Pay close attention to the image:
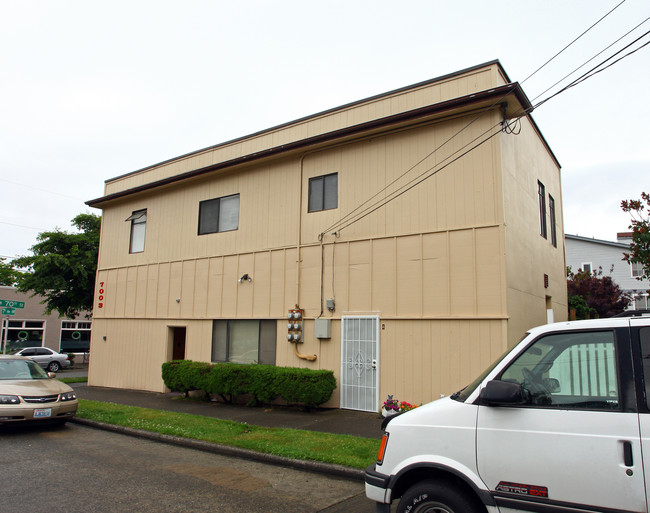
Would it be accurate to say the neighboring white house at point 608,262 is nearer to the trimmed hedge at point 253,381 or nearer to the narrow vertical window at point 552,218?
the narrow vertical window at point 552,218

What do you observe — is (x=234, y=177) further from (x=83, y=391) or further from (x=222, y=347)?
(x=83, y=391)

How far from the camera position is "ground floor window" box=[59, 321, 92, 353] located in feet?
128

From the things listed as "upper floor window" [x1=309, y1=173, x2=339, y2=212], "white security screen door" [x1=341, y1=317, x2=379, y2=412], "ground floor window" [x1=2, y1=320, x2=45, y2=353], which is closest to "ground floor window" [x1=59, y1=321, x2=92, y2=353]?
"ground floor window" [x1=2, y1=320, x2=45, y2=353]

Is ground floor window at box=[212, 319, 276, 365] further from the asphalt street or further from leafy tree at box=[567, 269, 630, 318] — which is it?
leafy tree at box=[567, 269, 630, 318]

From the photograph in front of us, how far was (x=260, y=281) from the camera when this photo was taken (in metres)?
13.6

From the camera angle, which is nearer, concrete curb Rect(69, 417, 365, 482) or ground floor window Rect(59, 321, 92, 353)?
concrete curb Rect(69, 417, 365, 482)

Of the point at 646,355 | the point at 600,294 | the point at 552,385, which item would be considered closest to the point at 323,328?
the point at 552,385

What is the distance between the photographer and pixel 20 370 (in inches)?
408

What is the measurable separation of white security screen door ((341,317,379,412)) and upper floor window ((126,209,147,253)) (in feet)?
31.3

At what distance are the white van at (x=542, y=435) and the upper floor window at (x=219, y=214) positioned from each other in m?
11.7

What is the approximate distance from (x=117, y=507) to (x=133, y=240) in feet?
45.9

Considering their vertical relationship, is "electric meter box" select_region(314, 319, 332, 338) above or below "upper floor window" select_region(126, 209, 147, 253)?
below

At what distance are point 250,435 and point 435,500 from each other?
573cm

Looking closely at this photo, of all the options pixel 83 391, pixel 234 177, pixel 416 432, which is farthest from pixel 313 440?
pixel 83 391
